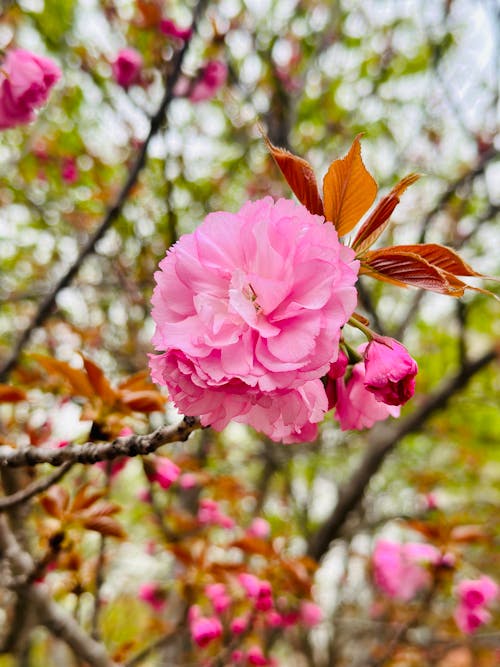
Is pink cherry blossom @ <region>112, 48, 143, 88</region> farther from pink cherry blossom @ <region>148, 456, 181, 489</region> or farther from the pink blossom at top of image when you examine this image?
pink cherry blossom @ <region>148, 456, 181, 489</region>

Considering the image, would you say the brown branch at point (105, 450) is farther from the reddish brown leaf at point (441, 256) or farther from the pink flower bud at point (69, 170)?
the pink flower bud at point (69, 170)

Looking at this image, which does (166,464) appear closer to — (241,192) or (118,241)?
(118,241)

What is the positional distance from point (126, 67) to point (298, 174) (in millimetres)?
2061

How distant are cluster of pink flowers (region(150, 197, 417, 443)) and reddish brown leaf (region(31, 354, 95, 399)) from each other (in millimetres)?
405

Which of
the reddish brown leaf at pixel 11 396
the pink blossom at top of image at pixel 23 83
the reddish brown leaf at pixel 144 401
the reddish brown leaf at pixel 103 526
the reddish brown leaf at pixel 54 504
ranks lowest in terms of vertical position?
the reddish brown leaf at pixel 103 526

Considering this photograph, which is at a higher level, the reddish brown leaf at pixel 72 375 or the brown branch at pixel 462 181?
the reddish brown leaf at pixel 72 375

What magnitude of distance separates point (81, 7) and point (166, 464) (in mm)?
3135

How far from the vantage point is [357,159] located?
0.67 metres

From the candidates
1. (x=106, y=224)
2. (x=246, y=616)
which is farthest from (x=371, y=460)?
(x=106, y=224)

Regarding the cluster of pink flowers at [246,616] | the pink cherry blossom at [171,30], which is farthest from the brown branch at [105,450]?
the pink cherry blossom at [171,30]

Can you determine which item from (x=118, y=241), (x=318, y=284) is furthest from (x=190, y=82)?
(x=318, y=284)

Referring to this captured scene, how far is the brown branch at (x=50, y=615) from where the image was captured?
1.36 metres

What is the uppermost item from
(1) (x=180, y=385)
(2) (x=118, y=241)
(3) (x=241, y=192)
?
(1) (x=180, y=385)

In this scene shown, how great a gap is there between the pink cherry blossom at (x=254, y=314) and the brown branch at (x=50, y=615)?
0.96 m
